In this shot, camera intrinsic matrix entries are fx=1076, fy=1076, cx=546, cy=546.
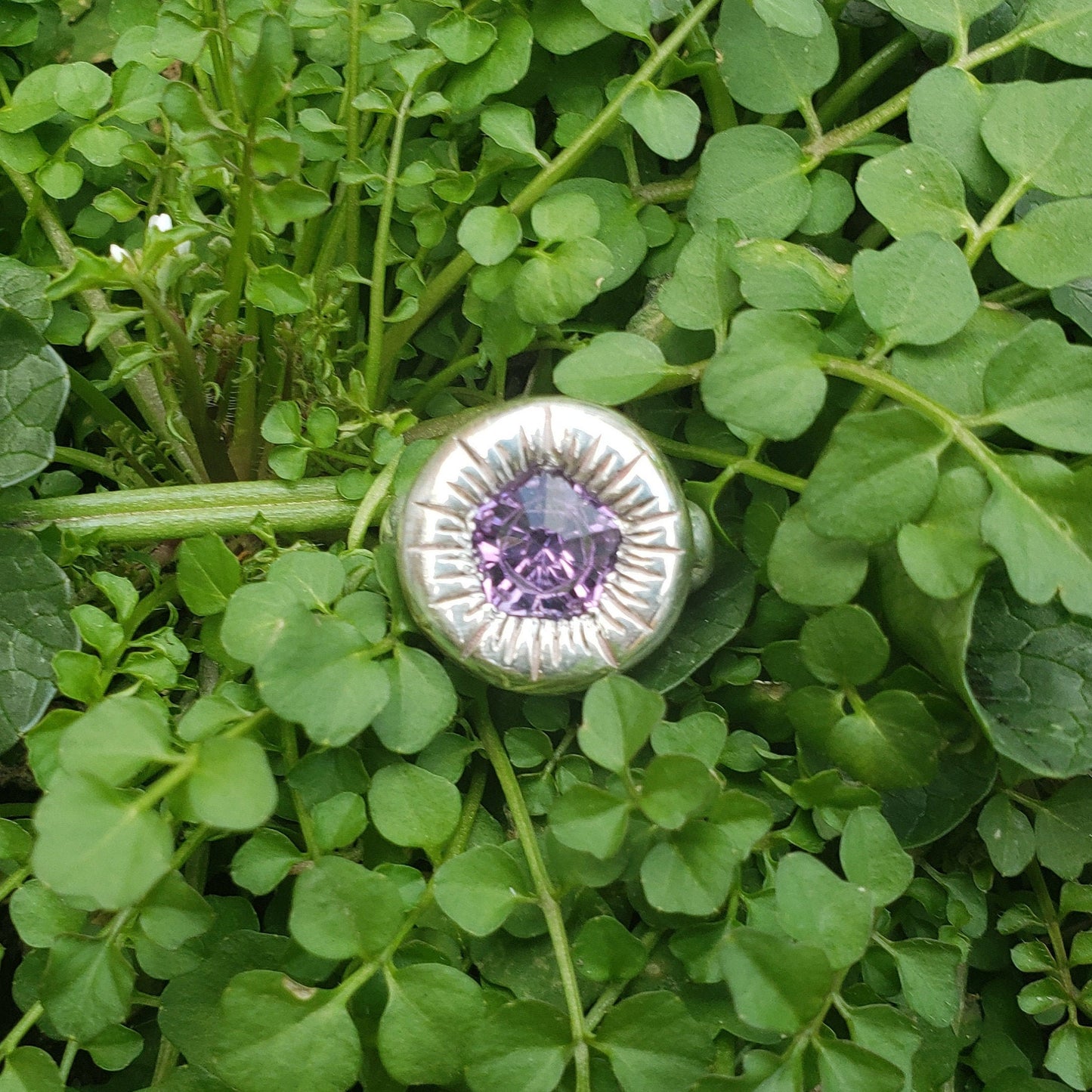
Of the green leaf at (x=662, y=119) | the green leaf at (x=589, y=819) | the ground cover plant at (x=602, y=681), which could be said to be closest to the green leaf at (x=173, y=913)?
the ground cover plant at (x=602, y=681)

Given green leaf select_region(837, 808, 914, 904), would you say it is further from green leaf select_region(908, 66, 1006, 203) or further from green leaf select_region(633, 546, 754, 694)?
green leaf select_region(908, 66, 1006, 203)

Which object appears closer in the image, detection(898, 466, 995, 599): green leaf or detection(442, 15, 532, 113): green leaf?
detection(898, 466, 995, 599): green leaf

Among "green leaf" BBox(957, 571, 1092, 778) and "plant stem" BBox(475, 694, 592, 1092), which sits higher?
"green leaf" BBox(957, 571, 1092, 778)

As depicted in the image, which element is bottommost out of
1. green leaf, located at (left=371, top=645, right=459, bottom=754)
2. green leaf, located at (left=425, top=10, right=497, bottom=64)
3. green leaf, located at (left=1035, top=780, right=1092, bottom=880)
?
green leaf, located at (left=1035, top=780, right=1092, bottom=880)

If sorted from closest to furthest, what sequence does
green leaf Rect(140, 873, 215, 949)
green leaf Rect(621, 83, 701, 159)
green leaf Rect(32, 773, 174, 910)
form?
green leaf Rect(32, 773, 174, 910), green leaf Rect(140, 873, 215, 949), green leaf Rect(621, 83, 701, 159)

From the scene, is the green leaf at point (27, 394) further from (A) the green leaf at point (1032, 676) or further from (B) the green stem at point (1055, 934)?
(B) the green stem at point (1055, 934)

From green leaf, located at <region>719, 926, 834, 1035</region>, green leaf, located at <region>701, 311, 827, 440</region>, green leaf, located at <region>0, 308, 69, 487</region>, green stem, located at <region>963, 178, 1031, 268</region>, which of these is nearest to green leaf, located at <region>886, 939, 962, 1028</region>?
green leaf, located at <region>719, 926, 834, 1035</region>

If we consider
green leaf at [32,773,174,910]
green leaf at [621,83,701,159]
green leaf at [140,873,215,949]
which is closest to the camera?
green leaf at [32,773,174,910]
